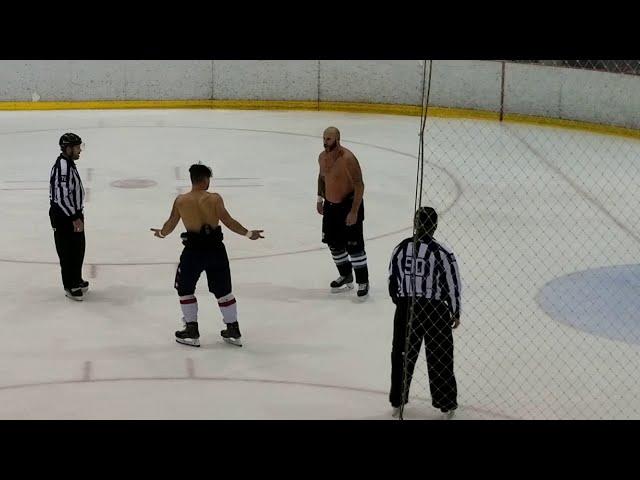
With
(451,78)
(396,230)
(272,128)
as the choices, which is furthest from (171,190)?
(451,78)

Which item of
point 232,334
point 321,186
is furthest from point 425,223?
point 321,186

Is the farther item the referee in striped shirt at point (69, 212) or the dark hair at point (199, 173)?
the referee in striped shirt at point (69, 212)

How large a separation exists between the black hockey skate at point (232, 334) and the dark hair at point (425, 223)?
2199 mm

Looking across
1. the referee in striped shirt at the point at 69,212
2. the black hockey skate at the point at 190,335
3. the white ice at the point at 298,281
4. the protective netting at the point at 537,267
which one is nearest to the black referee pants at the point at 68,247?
the referee in striped shirt at the point at 69,212

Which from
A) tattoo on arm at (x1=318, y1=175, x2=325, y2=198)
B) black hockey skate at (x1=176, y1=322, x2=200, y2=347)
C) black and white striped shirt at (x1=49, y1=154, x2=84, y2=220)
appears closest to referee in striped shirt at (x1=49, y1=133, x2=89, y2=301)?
black and white striped shirt at (x1=49, y1=154, x2=84, y2=220)

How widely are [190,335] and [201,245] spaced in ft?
2.58

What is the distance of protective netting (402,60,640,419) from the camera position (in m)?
8.39

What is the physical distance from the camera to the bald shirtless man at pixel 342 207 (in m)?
10.4

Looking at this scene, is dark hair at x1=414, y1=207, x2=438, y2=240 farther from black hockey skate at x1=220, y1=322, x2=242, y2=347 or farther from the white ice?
black hockey skate at x1=220, y1=322, x2=242, y2=347

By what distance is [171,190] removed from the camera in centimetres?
1534

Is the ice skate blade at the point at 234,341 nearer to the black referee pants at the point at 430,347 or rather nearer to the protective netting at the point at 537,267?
the protective netting at the point at 537,267
